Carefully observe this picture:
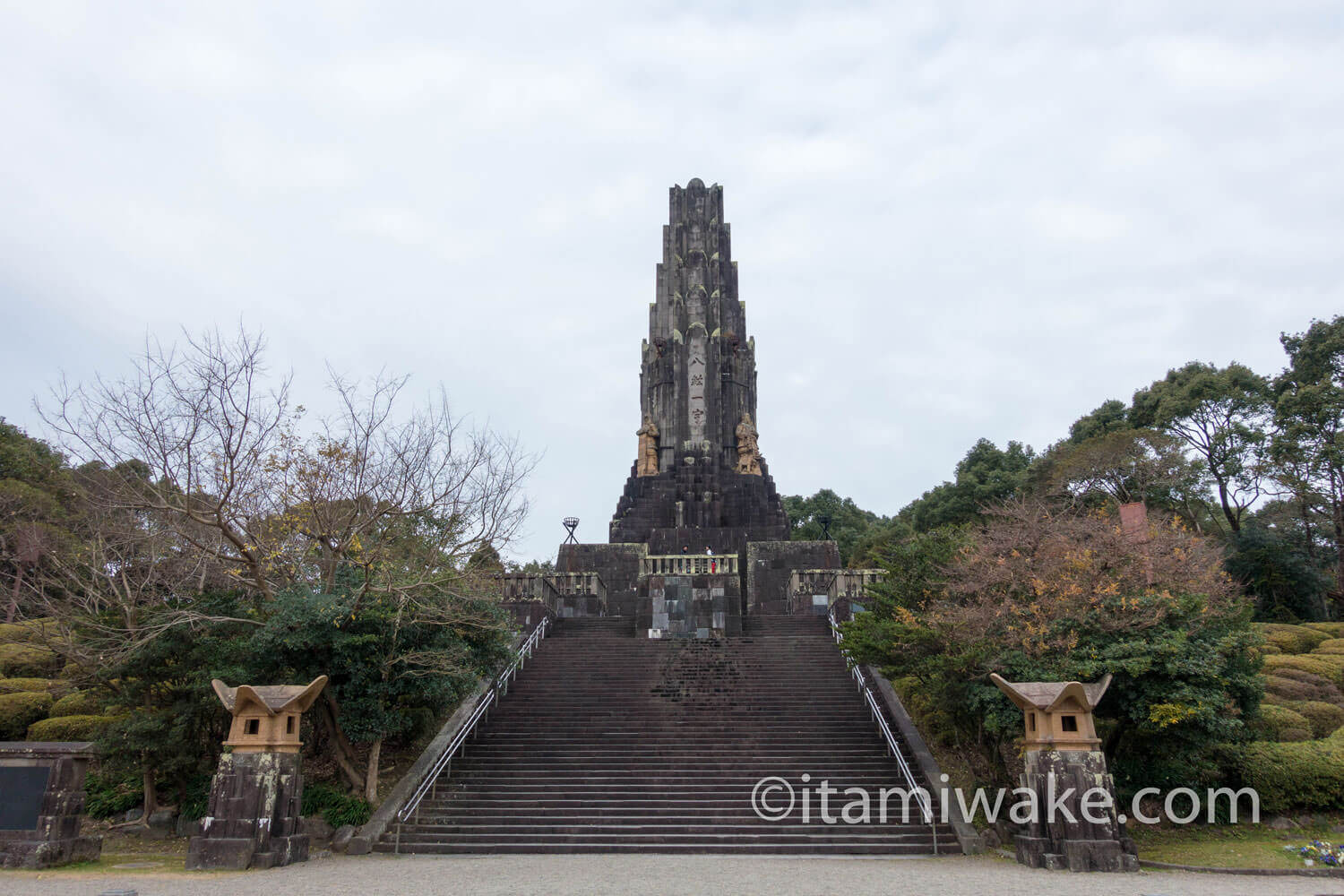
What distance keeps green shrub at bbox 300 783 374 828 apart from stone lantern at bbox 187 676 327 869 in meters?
1.26

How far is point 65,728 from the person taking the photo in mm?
14320

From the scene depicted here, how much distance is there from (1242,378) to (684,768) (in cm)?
2685

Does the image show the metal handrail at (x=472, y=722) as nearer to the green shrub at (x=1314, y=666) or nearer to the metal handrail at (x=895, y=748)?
the metal handrail at (x=895, y=748)

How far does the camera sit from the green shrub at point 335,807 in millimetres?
11969

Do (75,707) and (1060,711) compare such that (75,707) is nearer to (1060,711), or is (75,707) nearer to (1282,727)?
(1060,711)

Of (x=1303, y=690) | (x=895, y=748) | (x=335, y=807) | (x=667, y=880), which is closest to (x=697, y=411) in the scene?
(x=895, y=748)

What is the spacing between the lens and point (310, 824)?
38.7 ft

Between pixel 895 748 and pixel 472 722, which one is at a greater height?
pixel 472 722

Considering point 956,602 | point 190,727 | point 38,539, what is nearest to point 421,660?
point 190,727

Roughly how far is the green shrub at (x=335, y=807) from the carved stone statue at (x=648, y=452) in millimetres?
19679

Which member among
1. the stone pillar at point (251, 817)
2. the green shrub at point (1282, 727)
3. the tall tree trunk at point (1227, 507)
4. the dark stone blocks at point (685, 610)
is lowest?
the stone pillar at point (251, 817)

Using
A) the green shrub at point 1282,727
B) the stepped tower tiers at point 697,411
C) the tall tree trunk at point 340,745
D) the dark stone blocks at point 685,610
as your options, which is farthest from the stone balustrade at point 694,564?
the green shrub at point 1282,727

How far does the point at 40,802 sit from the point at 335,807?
3.60m

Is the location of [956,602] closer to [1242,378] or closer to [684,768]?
[684,768]
